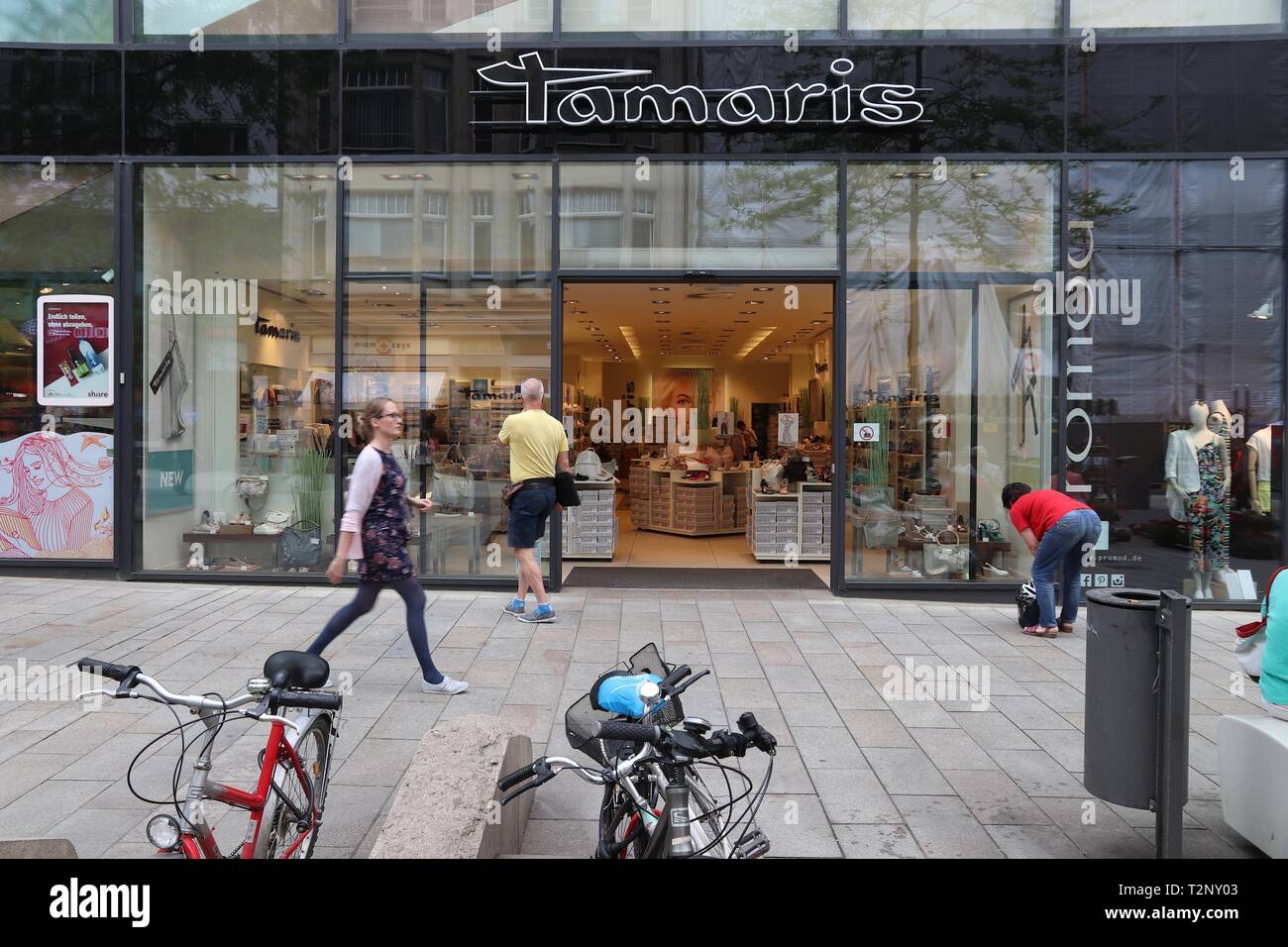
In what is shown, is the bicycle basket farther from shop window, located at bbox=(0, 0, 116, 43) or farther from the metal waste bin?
shop window, located at bbox=(0, 0, 116, 43)

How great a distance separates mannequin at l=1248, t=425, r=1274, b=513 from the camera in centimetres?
834

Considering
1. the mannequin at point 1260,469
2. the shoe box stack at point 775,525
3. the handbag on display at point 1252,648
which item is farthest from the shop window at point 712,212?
the handbag on display at point 1252,648

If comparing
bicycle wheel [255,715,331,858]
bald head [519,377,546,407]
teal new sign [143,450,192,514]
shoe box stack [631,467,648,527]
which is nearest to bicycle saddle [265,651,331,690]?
bicycle wheel [255,715,331,858]

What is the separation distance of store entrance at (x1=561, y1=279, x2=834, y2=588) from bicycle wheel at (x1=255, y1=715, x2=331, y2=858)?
19.5 ft

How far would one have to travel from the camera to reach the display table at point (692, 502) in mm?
13258

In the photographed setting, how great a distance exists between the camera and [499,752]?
3311 millimetres

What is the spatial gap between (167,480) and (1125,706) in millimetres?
8771

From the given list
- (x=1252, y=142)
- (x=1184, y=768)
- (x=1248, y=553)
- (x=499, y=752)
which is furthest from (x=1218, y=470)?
(x=499, y=752)

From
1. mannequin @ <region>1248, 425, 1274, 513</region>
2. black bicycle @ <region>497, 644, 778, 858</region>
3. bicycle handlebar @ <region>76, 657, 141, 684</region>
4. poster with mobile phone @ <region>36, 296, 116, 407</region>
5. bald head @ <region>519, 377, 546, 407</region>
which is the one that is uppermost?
poster with mobile phone @ <region>36, 296, 116, 407</region>

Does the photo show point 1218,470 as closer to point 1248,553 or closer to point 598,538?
point 1248,553

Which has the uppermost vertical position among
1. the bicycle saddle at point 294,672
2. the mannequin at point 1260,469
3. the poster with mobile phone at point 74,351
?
the poster with mobile phone at point 74,351

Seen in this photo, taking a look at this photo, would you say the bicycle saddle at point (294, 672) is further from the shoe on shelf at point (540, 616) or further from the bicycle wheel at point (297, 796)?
the shoe on shelf at point (540, 616)

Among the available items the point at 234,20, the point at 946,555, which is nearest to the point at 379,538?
the point at 946,555

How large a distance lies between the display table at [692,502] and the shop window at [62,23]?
8.62 m
